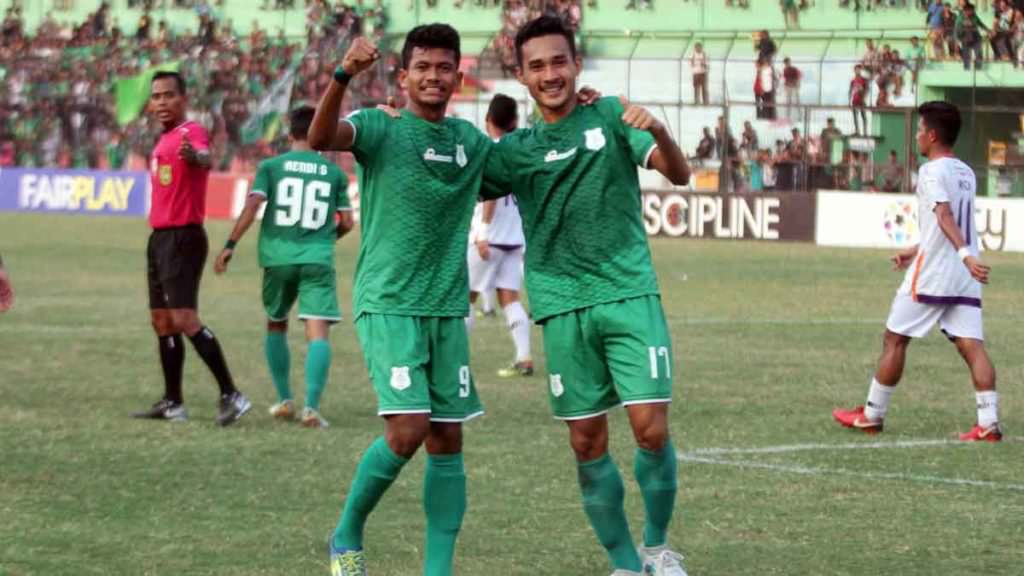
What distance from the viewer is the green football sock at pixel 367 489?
6.75m

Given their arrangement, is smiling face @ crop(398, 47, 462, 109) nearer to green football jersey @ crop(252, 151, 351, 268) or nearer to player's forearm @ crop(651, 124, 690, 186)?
player's forearm @ crop(651, 124, 690, 186)

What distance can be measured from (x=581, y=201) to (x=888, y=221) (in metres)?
26.1

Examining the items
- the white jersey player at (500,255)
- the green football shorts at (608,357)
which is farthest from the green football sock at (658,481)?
the white jersey player at (500,255)

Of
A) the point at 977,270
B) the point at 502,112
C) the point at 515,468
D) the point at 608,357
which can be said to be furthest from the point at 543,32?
the point at 502,112

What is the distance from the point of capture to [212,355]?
11.9 m

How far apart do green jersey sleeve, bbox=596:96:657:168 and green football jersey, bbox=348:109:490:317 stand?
0.56 metres

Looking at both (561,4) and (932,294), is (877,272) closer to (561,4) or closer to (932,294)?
(932,294)

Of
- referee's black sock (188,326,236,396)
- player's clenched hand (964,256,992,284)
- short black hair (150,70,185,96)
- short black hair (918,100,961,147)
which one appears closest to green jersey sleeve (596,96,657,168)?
player's clenched hand (964,256,992,284)

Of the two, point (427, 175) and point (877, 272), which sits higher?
point (427, 175)

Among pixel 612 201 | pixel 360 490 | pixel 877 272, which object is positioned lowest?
pixel 877 272

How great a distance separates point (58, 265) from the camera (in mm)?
27625

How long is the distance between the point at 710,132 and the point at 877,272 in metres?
11.9

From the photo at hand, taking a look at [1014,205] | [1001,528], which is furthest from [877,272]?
[1001,528]

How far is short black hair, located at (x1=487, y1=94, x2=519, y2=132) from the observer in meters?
13.9
